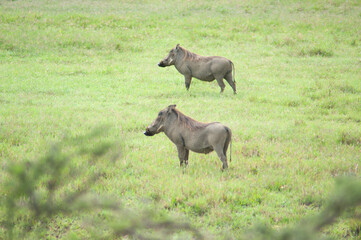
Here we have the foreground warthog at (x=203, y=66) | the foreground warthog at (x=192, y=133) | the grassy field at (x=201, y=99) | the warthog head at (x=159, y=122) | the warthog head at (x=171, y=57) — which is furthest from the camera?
the warthog head at (x=171, y=57)

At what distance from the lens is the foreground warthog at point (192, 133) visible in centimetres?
477

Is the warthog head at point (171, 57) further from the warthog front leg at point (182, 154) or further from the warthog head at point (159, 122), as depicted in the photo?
the warthog front leg at point (182, 154)

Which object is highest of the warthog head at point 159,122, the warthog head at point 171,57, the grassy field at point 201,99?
the warthog head at point 159,122

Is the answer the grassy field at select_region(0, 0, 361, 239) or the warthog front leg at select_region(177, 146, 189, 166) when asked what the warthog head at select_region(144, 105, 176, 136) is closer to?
the warthog front leg at select_region(177, 146, 189, 166)

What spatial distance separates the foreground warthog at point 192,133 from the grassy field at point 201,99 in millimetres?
289

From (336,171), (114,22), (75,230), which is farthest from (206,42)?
(75,230)

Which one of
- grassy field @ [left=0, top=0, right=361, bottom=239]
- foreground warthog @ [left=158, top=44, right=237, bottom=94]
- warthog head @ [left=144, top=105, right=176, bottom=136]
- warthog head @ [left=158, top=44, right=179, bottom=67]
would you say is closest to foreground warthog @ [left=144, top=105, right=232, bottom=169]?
warthog head @ [left=144, top=105, right=176, bottom=136]

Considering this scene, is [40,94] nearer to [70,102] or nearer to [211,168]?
[70,102]

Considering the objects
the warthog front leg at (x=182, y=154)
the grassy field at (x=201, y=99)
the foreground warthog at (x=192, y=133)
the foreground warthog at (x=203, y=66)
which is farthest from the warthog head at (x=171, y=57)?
the warthog front leg at (x=182, y=154)

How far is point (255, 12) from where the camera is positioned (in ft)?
72.2

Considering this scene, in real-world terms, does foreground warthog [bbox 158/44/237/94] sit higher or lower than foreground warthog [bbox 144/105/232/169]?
lower

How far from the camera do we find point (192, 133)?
5.00 metres

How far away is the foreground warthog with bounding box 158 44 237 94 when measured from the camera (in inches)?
375

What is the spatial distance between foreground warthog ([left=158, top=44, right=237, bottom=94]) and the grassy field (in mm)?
490
